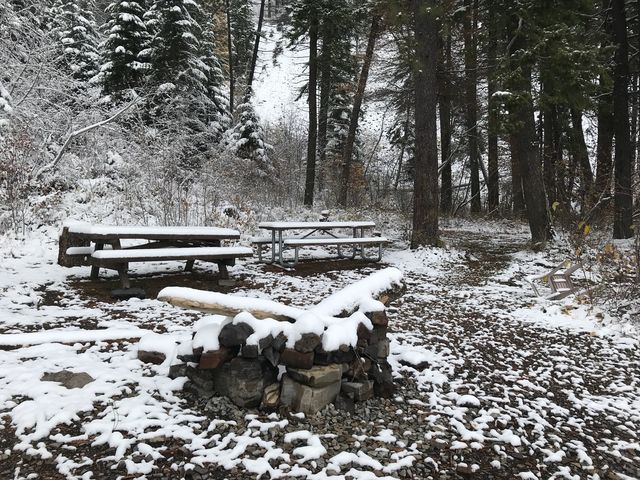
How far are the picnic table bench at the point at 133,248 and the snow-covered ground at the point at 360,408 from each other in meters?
0.55

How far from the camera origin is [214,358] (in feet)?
9.55

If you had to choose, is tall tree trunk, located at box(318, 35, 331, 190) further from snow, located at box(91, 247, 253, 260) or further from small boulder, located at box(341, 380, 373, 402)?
small boulder, located at box(341, 380, 373, 402)

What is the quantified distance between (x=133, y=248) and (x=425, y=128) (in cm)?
671

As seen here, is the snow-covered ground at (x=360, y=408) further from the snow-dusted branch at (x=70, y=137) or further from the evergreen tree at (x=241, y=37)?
the evergreen tree at (x=241, y=37)

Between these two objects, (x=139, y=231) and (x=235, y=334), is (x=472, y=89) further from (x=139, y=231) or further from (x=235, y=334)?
(x=235, y=334)

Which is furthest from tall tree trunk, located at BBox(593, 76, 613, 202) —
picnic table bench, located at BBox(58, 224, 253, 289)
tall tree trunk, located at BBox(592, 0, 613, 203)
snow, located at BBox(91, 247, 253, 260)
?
picnic table bench, located at BBox(58, 224, 253, 289)

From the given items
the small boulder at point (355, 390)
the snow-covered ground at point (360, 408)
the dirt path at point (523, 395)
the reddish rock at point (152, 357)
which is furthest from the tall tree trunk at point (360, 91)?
the small boulder at point (355, 390)

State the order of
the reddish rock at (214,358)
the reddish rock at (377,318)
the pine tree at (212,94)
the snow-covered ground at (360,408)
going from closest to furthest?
the snow-covered ground at (360,408) < the reddish rock at (214,358) < the reddish rock at (377,318) < the pine tree at (212,94)

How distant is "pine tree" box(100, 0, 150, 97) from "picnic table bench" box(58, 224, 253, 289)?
376 inches

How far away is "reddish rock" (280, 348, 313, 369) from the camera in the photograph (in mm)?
2816

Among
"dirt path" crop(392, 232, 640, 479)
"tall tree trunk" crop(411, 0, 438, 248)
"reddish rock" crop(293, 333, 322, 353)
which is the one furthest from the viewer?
"tall tree trunk" crop(411, 0, 438, 248)

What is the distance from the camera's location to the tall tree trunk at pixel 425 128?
375 inches

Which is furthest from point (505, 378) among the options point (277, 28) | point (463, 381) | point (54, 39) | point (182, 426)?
point (277, 28)

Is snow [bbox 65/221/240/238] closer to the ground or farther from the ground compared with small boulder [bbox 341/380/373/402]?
farther from the ground
